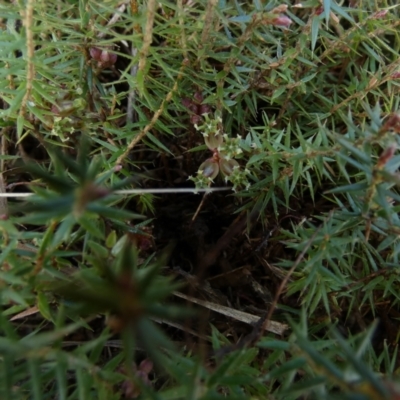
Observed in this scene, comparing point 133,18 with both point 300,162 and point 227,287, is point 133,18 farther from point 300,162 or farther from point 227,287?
point 227,287

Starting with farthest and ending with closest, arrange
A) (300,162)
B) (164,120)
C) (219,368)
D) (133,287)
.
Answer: (164,120)
(300,162)
(219,368)
(133,287)

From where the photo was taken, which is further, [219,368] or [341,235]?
[341,235]

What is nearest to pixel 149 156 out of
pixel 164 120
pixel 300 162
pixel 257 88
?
pixel 164 120

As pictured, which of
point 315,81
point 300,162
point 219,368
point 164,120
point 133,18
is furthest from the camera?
point 315,81

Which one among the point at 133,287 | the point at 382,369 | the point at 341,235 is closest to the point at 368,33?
the point at 341,235

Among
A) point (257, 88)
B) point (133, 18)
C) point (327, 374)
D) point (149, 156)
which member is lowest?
point (149, 156)

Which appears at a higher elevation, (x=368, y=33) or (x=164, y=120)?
(x=368, y=33)
